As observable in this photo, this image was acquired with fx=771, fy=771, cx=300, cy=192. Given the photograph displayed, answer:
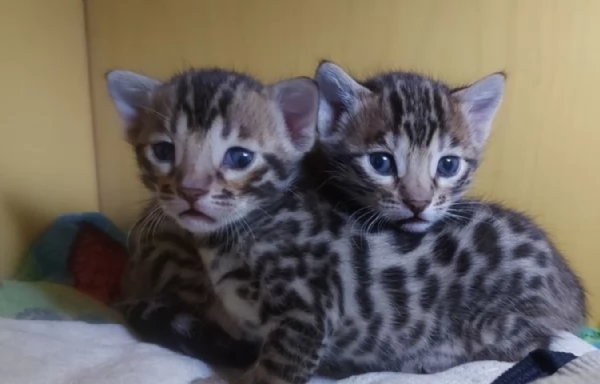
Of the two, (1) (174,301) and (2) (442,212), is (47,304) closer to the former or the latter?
(1) (174,301)

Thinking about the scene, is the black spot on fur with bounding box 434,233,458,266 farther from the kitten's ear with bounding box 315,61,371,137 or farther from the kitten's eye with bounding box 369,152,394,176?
the kitten's ear with bounding box 315,61,371,137

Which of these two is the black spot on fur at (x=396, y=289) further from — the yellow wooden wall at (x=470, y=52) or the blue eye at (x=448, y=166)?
the yellow wooden wall at (x=470, y=52)

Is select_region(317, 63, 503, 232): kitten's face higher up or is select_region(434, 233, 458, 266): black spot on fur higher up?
select_region(317, 63, 503, 232): kitten's face

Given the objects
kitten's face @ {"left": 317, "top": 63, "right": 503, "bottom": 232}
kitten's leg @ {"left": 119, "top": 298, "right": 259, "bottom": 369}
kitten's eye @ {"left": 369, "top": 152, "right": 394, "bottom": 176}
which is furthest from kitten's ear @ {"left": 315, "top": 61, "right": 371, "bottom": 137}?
kitten's leg @ {"left": 119, "top": 298, "right": 259, "bottom": 369}

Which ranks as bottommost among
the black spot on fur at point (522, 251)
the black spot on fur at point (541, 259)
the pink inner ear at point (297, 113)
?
the black spot on fur at point (541, 259)

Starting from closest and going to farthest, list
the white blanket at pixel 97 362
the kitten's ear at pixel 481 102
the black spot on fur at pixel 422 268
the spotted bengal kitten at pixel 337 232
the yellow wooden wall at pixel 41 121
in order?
the white blanket at pixel 97 362 → the spotted bengal kitten at pixel 337 232 → the black spot on fur at pixel 422 268 → the kitten's ear at pixel 481 102 → the yellow wooden wall at pixel 41 121

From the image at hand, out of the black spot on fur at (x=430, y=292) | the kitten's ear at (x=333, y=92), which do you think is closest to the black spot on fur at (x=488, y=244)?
the black spot on fur at (x=430, y=292)
